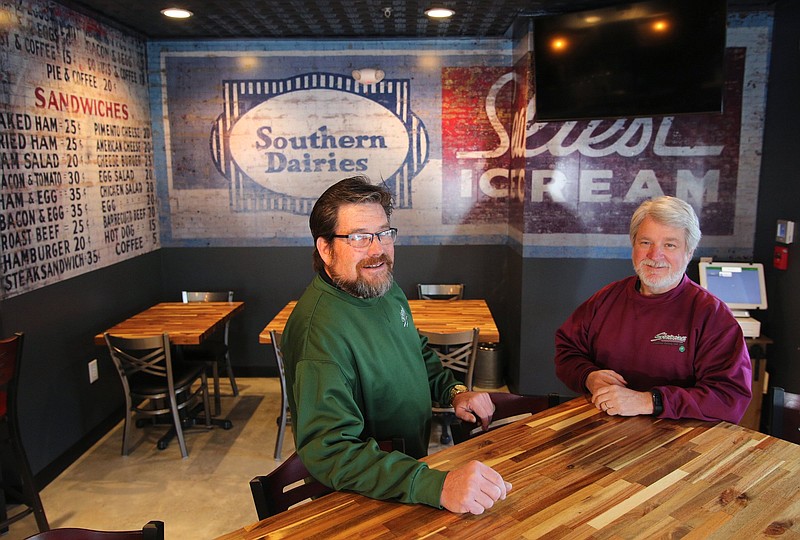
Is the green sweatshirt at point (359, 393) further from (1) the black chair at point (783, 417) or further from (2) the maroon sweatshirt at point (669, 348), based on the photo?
(1) the black chair at point (783, 417)

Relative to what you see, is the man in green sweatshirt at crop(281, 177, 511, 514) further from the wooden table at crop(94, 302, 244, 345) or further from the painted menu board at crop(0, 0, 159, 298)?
the painted menu board at crop(0, 0, 159, 298)

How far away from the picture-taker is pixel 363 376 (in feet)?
5.25

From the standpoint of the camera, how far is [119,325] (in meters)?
4.18

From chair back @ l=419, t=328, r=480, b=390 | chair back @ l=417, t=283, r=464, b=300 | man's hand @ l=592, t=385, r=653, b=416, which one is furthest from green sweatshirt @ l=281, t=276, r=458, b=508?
chair back @ l=417, t=283, r=464, b=300

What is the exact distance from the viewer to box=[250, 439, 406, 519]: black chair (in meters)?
1.47

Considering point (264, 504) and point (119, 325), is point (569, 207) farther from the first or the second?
point (264, 504)

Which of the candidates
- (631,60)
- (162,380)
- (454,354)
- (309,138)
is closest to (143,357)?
(162,380)

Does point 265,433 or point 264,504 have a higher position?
point 264,504

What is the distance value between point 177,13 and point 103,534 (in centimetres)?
383

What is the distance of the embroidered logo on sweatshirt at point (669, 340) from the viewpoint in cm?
194

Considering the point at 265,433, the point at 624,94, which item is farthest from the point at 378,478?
the point at 624,94

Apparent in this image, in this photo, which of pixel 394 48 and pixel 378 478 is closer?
pixel 378 478

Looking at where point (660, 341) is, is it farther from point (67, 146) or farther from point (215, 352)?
point (67, 146)

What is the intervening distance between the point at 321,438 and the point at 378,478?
6.5 inches
